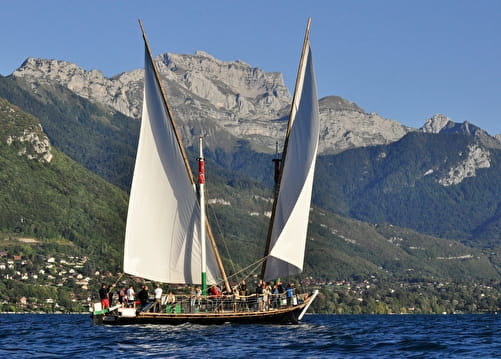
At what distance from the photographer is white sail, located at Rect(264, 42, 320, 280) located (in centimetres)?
7081

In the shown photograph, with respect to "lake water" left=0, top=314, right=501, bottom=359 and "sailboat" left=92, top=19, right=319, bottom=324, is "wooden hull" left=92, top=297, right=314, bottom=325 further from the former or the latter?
"lake water" left=0, top=314, right=501, bottom=359

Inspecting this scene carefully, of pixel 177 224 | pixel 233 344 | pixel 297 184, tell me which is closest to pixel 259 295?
pixel 177 224

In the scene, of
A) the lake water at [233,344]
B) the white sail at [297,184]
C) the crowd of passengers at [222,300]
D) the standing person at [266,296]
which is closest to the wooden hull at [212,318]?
the crowd of passengers at [222,300]

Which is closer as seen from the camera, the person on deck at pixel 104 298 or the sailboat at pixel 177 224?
the sailboat at pixel 177 224

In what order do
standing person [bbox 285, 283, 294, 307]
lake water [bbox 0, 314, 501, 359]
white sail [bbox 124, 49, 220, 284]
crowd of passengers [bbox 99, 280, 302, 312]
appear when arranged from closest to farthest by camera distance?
1. lake water [bbox 0, 314, 501, 359]
2. white sail [bbox 124, 49, 220, 284]
3. crowd of passengers [bbox 99, 280, 302, 312]
4. standing person [bbox 285, 283, 294, 307]

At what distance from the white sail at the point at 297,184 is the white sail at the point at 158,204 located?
6.42m

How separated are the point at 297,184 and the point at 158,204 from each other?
1012 centimetres

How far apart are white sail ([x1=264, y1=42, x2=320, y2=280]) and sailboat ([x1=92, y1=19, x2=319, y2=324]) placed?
0.09 metres

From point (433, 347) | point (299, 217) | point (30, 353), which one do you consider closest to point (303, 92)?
point (299, 217)

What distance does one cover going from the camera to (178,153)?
243ft

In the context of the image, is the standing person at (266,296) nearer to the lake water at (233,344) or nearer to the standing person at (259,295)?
the standing person at (259,295)

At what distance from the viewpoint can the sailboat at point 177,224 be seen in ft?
241

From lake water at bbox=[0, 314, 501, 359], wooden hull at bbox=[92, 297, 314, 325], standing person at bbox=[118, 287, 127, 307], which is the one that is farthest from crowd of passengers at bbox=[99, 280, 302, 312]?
lake water at bbox=[0, 314, 501, 359]

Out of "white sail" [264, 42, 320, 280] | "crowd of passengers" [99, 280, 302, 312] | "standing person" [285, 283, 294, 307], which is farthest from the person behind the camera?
"standing person" [285, 283, 294, 307]
